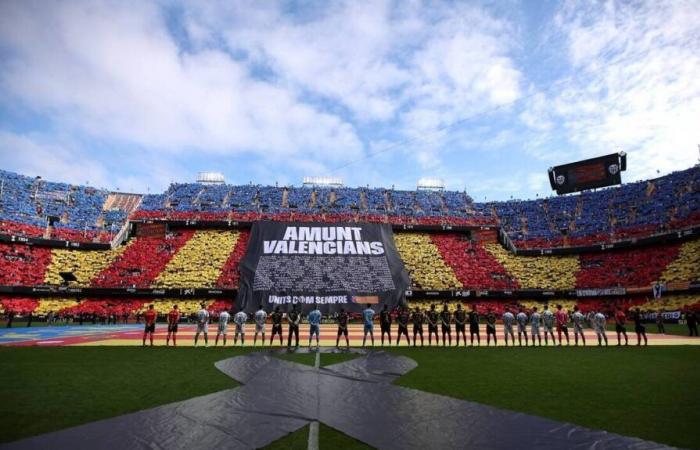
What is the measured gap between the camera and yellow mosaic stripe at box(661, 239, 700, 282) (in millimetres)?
36219

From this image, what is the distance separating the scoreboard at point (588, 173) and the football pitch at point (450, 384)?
42.4 meters

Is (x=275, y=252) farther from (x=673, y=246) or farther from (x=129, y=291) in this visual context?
(x=673, y=246)

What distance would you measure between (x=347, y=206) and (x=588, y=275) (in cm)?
3146

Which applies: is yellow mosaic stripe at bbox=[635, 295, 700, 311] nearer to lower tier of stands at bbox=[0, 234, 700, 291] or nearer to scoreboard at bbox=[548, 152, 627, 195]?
lower tier of stands at bbox=[0, 234, 700, 291]

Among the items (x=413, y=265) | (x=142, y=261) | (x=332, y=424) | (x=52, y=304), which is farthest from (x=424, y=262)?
(x=332, y=424)

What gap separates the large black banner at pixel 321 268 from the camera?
3819 centimetres

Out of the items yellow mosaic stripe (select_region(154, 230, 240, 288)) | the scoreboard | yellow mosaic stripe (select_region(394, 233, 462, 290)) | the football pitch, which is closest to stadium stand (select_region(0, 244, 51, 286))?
yellow mosaic stripe (select_region(154, 230, 240, 288))

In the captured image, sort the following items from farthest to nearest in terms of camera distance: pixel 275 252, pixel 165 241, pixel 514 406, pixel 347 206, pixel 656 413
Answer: pixel 347 206
pixel 165 241
pixel 275 252
pixel 514 406
pixel 656 413

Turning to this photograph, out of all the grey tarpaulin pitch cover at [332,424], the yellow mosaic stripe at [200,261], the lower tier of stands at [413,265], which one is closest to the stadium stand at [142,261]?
the lower tier of stands at [413,265]

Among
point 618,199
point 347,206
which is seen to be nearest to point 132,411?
A: point 347,206

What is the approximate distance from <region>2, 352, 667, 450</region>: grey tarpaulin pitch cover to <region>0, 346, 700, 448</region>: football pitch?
1.53 ft

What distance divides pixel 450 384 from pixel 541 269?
4226cm

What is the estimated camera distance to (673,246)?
135 feet

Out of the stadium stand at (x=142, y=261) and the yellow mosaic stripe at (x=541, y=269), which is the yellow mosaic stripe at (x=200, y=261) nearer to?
the stadium stand at (x=142, y=261)
